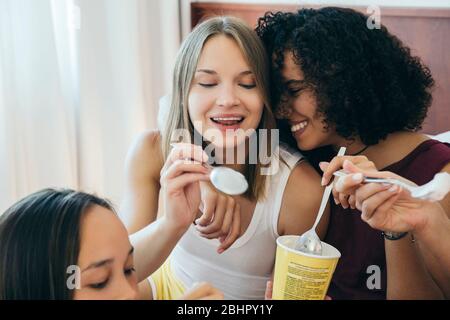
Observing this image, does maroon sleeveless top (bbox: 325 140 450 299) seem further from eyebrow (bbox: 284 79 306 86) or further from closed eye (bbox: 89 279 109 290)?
closed eye (bbox: 89 279 109 290)

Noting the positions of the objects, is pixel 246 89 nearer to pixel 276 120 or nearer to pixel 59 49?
pixel 276 120

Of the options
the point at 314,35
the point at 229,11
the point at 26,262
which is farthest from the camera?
the point at 229,11

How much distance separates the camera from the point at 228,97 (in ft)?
1.70

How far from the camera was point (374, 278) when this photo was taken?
1.74ft

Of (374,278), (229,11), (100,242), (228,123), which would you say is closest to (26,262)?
(100,242)

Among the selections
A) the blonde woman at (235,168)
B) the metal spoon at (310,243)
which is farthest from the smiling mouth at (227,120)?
the metal spoon at (310,243)

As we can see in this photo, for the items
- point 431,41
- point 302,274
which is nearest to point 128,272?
point 302,274

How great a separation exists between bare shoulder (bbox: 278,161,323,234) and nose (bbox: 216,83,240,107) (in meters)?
0.12

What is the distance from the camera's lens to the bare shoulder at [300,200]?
0.55 meters

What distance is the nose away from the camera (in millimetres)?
519

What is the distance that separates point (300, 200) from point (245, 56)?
18cm

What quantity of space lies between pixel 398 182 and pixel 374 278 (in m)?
0.16

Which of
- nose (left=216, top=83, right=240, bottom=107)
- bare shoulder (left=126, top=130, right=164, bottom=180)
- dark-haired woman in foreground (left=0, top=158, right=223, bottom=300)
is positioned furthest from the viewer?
bare shoulder (left=126, top=130, right=164, bottom=180)

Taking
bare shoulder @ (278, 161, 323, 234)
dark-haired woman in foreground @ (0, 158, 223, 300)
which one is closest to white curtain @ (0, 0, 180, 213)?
dark-haired woman in foreground @ (0, 158, 223, 300)
